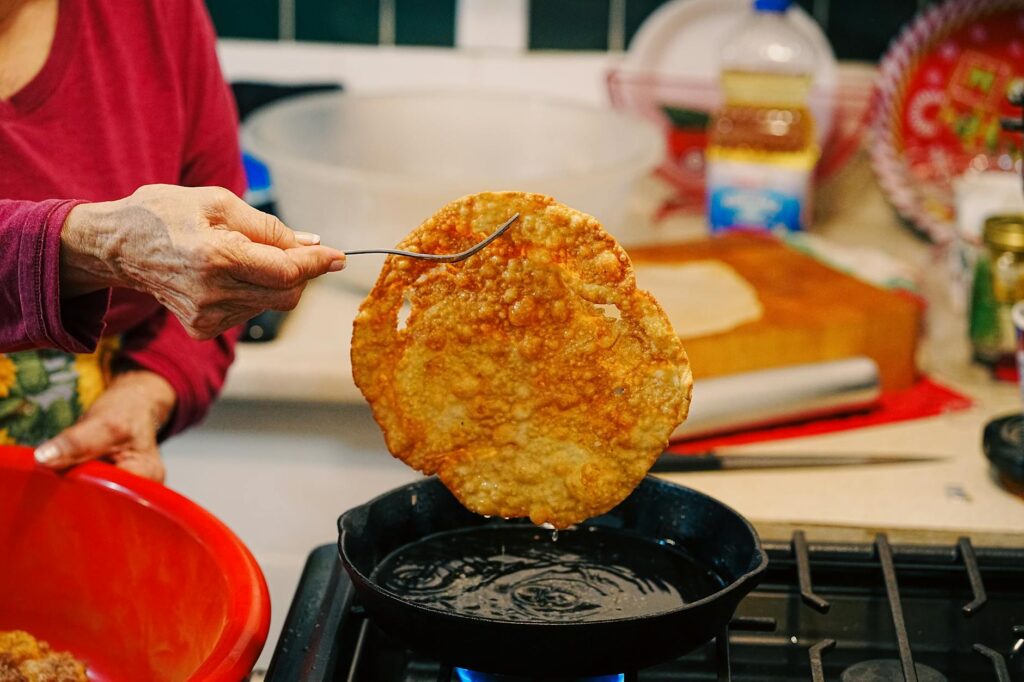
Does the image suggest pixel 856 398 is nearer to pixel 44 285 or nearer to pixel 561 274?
pixel 561 274

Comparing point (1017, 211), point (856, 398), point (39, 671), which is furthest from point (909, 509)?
point (39, 671)

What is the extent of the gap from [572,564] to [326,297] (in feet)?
2.94

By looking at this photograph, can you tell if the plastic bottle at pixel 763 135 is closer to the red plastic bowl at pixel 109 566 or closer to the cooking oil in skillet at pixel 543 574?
the cooking oil in skillet at pixel 543 574

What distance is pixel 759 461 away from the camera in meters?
1.23

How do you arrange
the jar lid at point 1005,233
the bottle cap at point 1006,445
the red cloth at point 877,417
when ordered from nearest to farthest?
the bottle cap at point 1006,445 → the red cloth at point 877,417 → the jar lid at point 1005,233

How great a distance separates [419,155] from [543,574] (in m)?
1.11

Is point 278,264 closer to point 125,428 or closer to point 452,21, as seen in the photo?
point 125,428

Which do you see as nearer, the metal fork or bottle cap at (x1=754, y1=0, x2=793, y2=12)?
the metal fork

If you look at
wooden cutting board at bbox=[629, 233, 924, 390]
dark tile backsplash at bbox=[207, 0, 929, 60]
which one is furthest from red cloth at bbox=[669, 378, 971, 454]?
dark tile backsplash at bbox=[207, 0, 929, 60]

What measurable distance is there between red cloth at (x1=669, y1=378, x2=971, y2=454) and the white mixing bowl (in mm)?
386

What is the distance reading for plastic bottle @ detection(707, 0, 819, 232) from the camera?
1.84 m

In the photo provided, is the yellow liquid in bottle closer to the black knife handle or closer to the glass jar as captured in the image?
the glass jar

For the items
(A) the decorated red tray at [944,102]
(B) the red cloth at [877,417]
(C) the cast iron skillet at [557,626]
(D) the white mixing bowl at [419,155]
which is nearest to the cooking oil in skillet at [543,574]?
(C) the cast iron skillet at [557,626]

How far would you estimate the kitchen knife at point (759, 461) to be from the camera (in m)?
1.21
